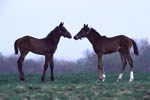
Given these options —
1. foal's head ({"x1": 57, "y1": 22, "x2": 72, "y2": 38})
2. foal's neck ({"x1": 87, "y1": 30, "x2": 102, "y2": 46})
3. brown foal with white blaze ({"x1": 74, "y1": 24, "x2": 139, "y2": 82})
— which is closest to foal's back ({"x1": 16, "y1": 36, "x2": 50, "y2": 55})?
foal's head ({"x1": 57, "y1": 22, "x2": 72, "y2": 38})

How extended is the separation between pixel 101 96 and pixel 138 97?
110 cm

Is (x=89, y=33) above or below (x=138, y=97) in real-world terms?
above

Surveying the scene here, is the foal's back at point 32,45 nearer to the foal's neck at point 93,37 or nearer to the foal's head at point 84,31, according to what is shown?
the foal's head at point 84,31

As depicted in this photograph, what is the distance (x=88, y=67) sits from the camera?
50.5m

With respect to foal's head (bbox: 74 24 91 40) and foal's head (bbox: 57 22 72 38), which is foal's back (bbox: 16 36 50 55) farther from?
foal's head (bbox: 74 24 91 40)

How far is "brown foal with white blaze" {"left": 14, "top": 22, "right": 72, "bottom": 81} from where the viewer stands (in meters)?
15.1

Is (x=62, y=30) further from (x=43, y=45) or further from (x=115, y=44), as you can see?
(x=115, y=44)

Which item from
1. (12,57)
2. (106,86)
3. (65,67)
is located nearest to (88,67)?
(65,67)

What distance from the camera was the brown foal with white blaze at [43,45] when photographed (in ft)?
49.6

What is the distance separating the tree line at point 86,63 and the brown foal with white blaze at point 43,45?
27721 mm

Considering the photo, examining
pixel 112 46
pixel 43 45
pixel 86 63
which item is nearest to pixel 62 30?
pixel 43 45

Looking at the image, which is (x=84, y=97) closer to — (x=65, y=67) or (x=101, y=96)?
(x=101, y=96)

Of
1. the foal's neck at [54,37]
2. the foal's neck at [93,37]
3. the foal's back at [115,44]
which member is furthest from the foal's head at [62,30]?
the foal's back at [115,44]

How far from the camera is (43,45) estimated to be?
15.4 meters
